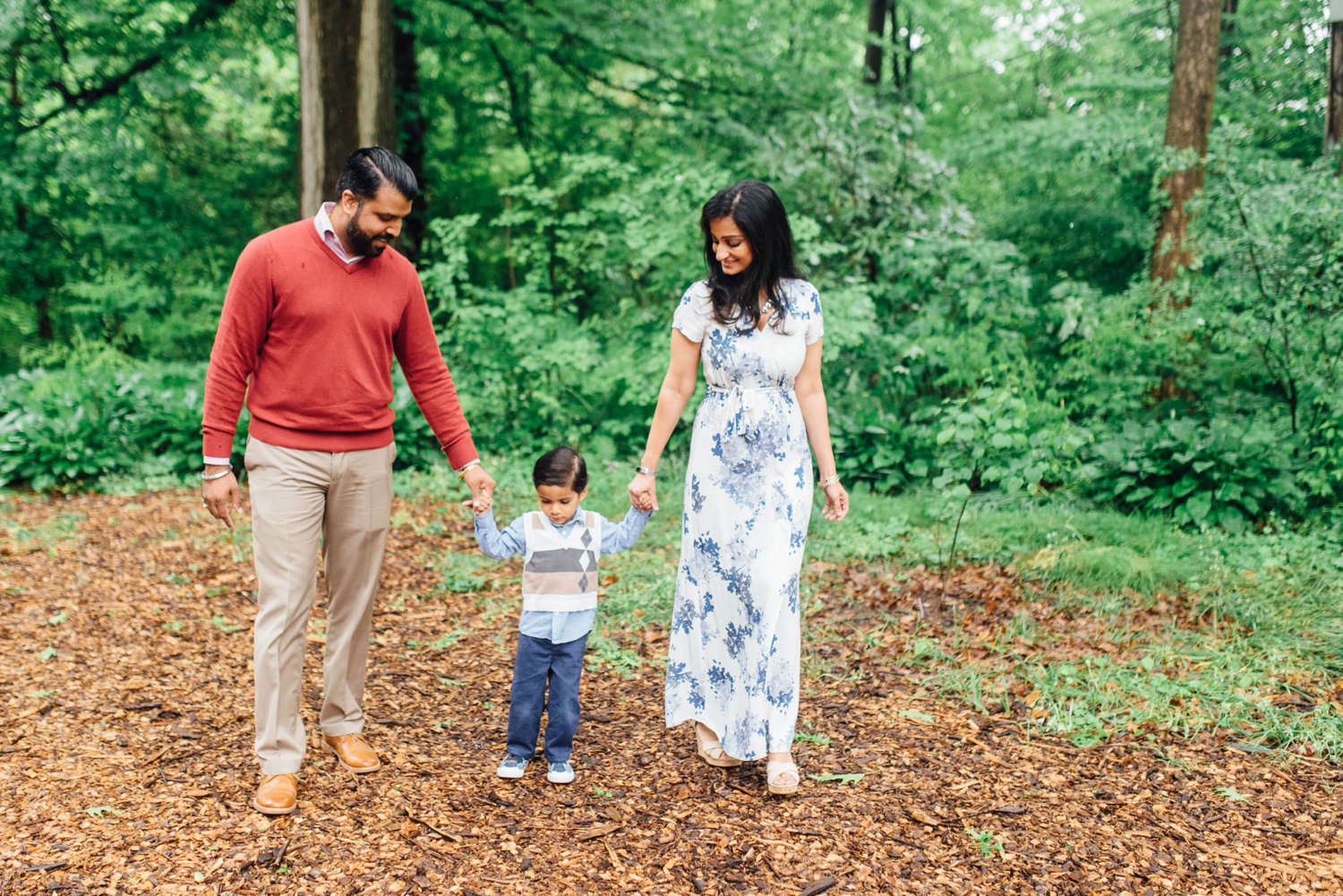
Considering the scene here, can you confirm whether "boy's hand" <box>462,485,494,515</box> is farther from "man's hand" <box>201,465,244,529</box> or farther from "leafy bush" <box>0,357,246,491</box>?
"leafy bush" <box>0,357,246,491</box>

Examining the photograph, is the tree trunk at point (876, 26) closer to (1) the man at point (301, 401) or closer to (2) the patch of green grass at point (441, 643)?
(2) the patch of green grass at point (441, 643)

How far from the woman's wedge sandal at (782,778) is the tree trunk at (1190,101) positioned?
6.57 meters

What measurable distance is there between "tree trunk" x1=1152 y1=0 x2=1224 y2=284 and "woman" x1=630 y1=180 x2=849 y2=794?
6207 mm

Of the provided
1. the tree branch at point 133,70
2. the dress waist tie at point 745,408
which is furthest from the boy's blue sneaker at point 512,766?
the tree branch at point 133,70

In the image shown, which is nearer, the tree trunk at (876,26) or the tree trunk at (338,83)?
the tree trunk at (338,83)

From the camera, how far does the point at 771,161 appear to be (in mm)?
8406

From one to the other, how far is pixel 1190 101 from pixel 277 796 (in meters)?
8.63

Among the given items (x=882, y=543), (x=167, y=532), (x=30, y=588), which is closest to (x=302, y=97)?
(x=167, y=532)

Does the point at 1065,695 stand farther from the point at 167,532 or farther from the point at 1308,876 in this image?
the point at 167,532

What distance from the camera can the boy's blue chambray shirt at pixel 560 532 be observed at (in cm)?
303

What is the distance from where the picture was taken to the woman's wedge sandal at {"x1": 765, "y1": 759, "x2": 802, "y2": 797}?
3.21 meters

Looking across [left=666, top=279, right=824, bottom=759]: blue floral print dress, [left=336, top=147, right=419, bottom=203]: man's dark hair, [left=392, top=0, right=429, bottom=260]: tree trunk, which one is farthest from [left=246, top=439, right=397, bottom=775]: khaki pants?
[left=392, top=0, right=429, bottom=260]: tree trunk

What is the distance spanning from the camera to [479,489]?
312cm

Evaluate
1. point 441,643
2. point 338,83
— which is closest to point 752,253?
point 441,643
